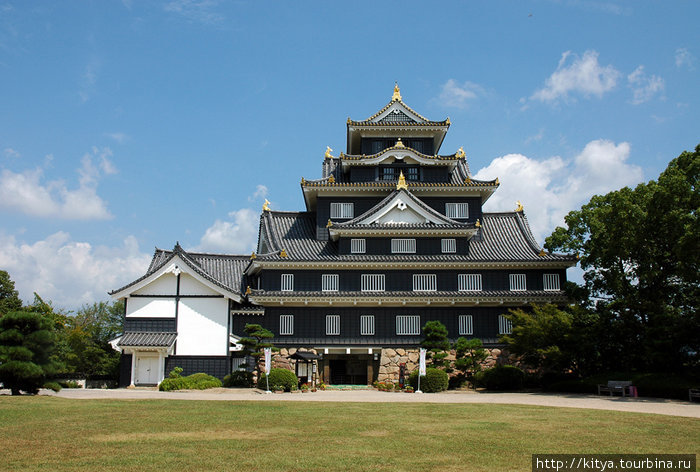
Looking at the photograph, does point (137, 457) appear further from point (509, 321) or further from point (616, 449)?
point (509, 321)

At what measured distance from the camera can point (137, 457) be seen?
11.6 metres

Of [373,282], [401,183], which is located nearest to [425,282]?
[373,282]

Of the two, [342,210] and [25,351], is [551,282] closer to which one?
[342,210]

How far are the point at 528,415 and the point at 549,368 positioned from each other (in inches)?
726

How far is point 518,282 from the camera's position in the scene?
133ft

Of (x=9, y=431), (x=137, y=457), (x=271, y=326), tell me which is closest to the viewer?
(x=137, y=457)

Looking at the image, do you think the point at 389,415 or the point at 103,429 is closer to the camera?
the point at 103,429

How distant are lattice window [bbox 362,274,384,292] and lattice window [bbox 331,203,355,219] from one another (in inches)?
209

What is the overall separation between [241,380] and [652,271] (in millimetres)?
23270

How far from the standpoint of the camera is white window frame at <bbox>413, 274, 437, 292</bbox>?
4009 cm

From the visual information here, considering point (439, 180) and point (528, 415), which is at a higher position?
point (439, 180)

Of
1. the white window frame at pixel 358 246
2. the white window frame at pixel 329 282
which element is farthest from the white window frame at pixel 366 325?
the white window frame at pixel 358 246

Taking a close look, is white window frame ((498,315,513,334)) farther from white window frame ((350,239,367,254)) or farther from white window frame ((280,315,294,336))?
white window frame ((280,315,294,336))

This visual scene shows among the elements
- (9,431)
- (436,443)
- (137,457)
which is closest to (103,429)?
(9,431)
